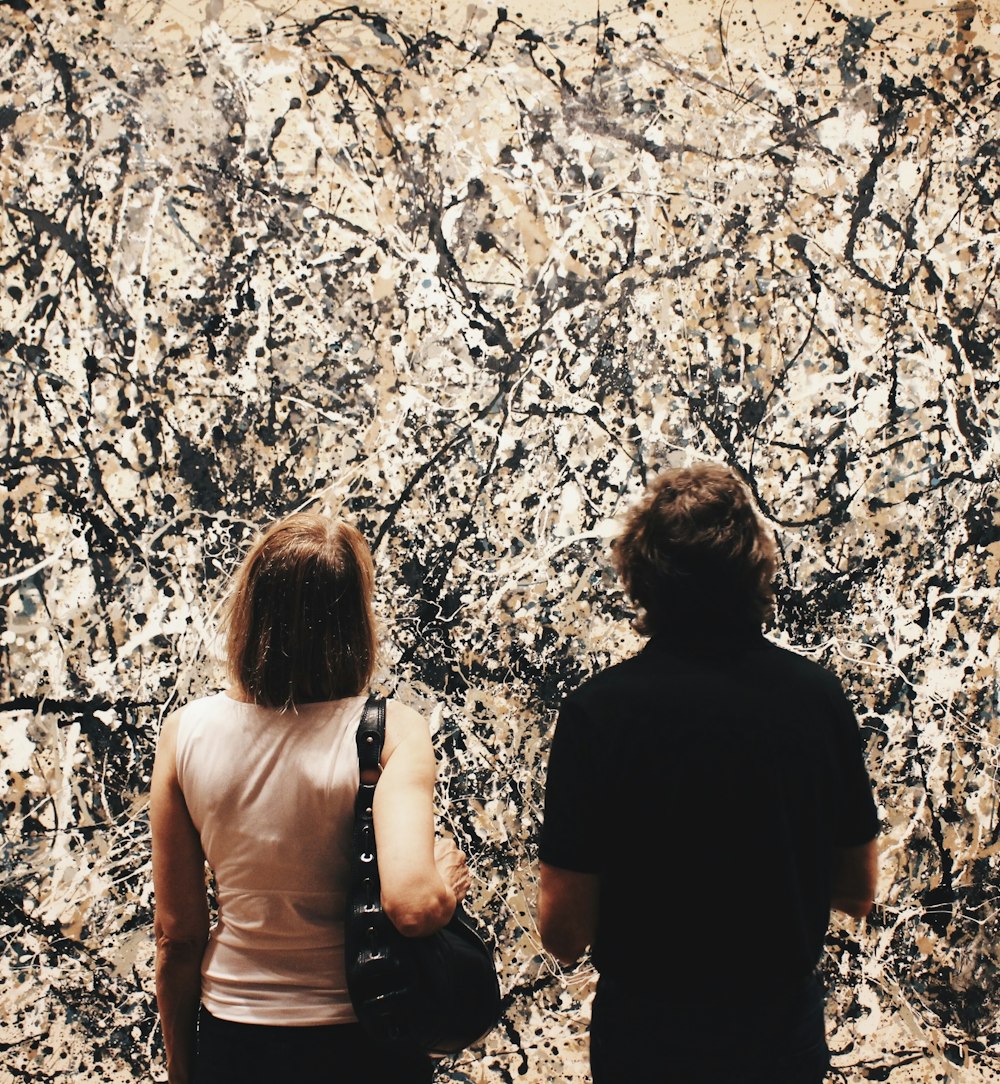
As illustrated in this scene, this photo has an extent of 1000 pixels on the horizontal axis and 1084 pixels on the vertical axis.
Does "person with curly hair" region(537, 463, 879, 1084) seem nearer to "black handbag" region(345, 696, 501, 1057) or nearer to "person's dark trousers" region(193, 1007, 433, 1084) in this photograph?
"black handbag" region(345, 696, 501, 1057)

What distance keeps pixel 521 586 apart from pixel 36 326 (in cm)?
118

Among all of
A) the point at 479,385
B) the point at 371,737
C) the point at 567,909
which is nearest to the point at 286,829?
the point at 371,737

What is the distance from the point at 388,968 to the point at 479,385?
1190mm

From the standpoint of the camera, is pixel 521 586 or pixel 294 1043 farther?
pixel 521 586

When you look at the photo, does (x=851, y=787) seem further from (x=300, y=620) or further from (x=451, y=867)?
(x=300, y=620)

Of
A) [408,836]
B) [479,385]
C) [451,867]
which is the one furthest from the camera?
[479,385]

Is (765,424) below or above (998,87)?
below

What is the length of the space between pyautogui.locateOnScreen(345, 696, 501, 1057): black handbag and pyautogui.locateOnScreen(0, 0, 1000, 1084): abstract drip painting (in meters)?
0.76

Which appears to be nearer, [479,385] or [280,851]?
[280,851]

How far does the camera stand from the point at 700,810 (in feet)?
3.28

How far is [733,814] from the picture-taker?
3.28ft

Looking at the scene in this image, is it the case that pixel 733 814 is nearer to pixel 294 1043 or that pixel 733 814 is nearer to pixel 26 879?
pixel 294 1043

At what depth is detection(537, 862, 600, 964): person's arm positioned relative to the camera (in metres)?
1.06

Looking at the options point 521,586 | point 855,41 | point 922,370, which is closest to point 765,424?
point 922,370
